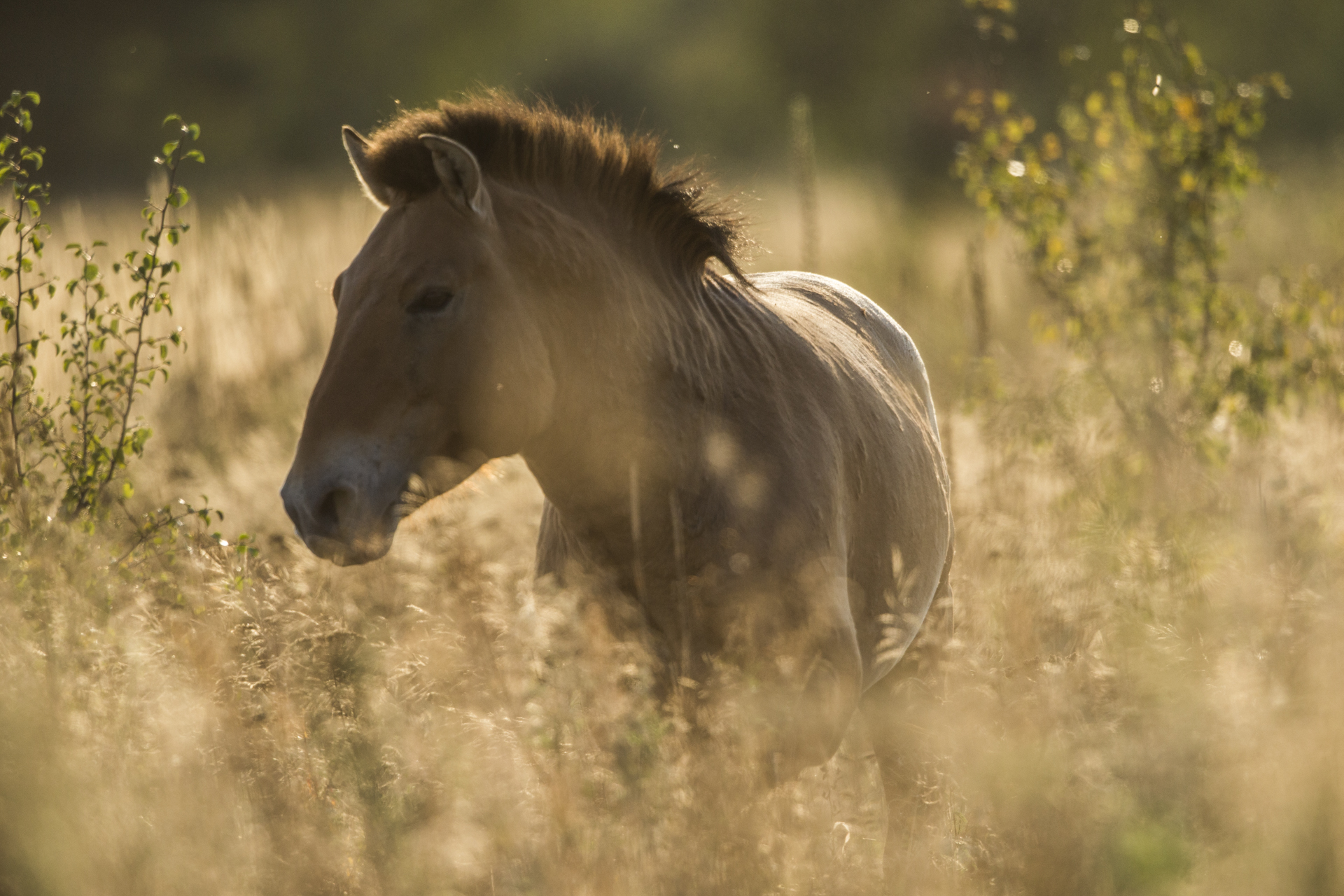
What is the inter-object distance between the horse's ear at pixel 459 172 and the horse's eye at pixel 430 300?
236 millimetres

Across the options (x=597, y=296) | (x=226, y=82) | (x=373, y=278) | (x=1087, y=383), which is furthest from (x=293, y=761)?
(x=226, y=82)

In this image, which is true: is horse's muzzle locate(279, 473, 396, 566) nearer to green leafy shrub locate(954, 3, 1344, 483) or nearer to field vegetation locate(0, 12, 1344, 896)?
field vegetation locate(0, 12, 1344, 896)

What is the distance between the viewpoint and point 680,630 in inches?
123

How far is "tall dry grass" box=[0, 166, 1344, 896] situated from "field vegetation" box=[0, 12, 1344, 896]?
10 mm

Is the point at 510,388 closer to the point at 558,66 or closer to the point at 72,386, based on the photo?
the point at 72,386

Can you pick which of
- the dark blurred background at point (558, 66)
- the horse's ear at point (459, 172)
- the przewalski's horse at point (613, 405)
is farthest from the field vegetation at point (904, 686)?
the dark blurred background at point (558, 66)

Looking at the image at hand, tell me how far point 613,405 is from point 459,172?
0.72 m

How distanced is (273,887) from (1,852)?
615 millimetres

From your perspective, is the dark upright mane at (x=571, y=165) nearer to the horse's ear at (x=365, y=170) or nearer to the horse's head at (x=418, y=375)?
the horse's ear at (x=365, y=170)

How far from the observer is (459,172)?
2.86 meters

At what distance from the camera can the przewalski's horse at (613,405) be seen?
2721mm

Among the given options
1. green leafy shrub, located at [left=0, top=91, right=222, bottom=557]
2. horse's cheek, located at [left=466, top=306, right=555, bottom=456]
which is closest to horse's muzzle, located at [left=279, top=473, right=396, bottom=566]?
horse's cheek, located at [left=466, top=306, right=555, bottom=456]

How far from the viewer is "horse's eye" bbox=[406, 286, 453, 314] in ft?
9.04

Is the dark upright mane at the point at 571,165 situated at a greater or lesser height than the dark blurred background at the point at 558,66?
lesser
